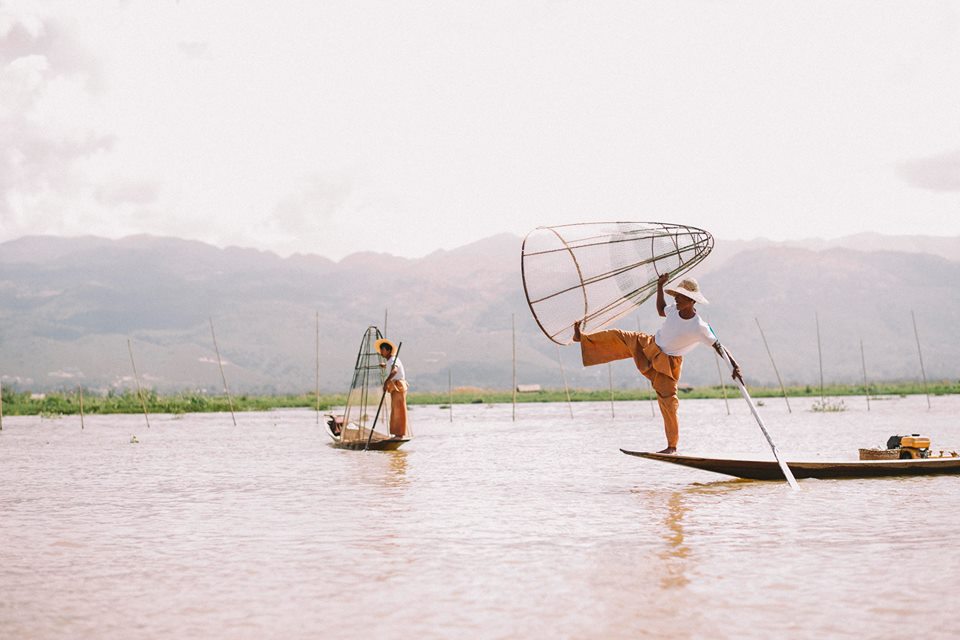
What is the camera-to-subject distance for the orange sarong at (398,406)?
14.1 m

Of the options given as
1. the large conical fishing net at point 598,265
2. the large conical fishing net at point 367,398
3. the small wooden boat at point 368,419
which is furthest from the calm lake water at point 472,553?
the large conical fishing net at point 367,398

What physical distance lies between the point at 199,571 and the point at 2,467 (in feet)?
31.8

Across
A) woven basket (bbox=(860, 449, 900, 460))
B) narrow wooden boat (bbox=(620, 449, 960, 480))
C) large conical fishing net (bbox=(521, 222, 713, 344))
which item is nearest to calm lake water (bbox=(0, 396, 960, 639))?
narrow wooden boat (bbox=(620, 449, 960, 480))

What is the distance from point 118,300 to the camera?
14312 cm

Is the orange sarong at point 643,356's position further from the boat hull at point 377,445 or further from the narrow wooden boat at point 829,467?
the boat hull at point 377,445

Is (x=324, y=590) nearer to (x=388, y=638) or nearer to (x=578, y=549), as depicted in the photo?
(x=388, y=638)

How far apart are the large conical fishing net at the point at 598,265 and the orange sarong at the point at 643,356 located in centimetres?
19

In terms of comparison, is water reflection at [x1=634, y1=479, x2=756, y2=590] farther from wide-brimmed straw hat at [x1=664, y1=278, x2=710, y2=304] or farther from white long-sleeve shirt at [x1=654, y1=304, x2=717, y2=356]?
wide-brimmed straw hat at [x1=664, y1=278, x2=710, y2=304]

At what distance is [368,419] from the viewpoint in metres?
17.6

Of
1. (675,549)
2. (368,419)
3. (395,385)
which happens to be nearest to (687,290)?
(675,549)

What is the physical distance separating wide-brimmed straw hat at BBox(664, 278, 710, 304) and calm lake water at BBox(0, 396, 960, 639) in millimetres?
1747

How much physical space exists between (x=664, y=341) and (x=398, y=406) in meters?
6.42

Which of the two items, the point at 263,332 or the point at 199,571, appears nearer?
the point at 199,571

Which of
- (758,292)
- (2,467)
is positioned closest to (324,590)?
(2,467)
